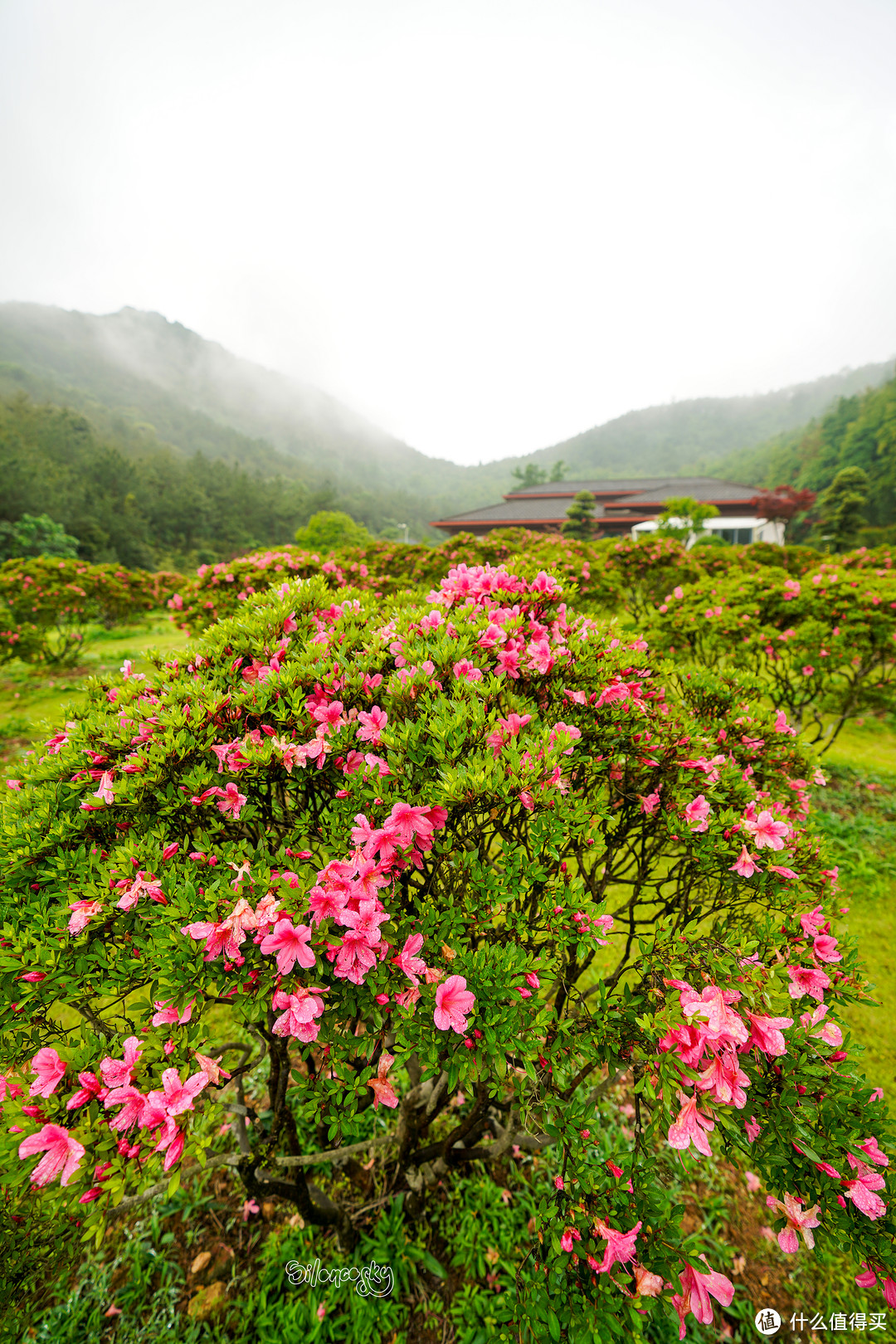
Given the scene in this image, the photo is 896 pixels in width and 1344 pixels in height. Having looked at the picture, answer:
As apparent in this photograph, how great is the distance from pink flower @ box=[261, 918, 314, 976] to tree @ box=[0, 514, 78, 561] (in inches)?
1100

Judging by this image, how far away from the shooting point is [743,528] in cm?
3166

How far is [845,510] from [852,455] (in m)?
16.7

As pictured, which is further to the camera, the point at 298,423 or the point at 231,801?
the point at 298,423

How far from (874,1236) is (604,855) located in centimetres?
116

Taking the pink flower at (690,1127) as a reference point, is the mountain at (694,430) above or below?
above

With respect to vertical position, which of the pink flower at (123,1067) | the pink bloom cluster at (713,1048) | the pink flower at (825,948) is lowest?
the pink flower at (825,948)

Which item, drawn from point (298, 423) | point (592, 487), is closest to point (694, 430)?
point (592, 487)

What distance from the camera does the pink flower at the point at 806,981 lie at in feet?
4.37


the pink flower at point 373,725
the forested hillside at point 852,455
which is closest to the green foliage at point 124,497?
the pink flower at point 373,725

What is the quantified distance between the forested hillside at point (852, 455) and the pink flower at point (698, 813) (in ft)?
130

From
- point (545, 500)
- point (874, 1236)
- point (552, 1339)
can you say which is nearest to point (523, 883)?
point (874, 1236)

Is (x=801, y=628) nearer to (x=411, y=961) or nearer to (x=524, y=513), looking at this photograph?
(x=411, y=961)

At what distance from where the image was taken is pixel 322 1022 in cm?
130

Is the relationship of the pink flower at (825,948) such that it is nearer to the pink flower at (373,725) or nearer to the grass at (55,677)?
the pink flower at (373,725)
